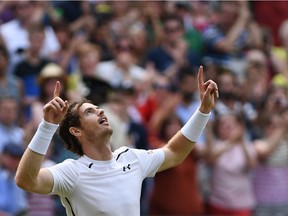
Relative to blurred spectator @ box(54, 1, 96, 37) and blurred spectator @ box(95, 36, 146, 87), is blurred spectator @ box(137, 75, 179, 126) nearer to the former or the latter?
blurred spectator @ box(95, 36, 146, 87)

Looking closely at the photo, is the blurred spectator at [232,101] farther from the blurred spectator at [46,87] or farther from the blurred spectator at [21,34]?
the blurred spectator at [21,34]

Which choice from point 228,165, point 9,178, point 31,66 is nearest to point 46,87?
point 31,66

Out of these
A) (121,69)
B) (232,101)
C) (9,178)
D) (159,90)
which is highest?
(121,69)

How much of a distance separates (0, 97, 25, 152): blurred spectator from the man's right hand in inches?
161

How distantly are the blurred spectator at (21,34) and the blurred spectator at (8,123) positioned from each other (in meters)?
1.22

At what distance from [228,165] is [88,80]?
186cm

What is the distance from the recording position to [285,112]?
38.7ft

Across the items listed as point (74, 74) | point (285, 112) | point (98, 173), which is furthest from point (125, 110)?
point (98, 173)

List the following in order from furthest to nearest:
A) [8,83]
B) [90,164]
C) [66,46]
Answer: [66,46], [8,83], [90,164]

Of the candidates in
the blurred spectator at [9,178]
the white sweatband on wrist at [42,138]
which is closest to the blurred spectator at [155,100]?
the blurred spectator at [9,178]

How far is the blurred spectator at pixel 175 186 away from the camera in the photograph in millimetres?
11156

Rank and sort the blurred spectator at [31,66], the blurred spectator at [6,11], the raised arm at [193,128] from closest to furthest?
1. the raised arm at [193,128]
2. the blurred spectator at [31,66]
3. the blurred spectator at [6,11]

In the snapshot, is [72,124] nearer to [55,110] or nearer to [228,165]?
[55,110]

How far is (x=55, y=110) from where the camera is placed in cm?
638
